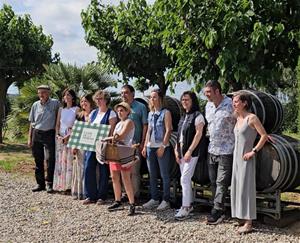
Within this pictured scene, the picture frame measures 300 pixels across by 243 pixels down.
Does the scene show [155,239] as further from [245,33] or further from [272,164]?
[245,33]

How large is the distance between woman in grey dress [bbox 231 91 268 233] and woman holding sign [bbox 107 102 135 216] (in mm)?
1723

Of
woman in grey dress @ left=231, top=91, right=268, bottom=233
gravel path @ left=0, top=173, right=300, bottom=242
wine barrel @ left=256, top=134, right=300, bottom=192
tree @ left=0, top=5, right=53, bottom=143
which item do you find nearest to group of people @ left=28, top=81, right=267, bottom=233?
woman in grey dress @ left=231, top=91, right=268, bottom=233

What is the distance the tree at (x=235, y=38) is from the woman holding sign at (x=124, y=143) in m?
1.31

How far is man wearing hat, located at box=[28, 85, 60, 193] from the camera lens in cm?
892

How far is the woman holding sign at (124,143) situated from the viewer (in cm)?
732

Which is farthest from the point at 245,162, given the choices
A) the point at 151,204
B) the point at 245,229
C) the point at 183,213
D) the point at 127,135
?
the point at 151,204

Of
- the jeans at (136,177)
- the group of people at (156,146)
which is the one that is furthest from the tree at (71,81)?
the jeans at (136,177)

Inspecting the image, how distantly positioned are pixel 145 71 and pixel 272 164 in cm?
792

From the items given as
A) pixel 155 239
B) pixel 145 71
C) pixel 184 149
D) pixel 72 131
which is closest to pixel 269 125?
pixel 184 149

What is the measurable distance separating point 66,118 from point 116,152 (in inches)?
74.2

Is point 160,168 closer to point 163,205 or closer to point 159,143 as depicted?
point 159,143

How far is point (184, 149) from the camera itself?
7000 mm

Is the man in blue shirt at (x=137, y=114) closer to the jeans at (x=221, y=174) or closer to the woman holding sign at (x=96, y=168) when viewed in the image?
the woman holding sign at (x=96, y=168)

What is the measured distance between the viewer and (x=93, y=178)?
8164 millimetres
